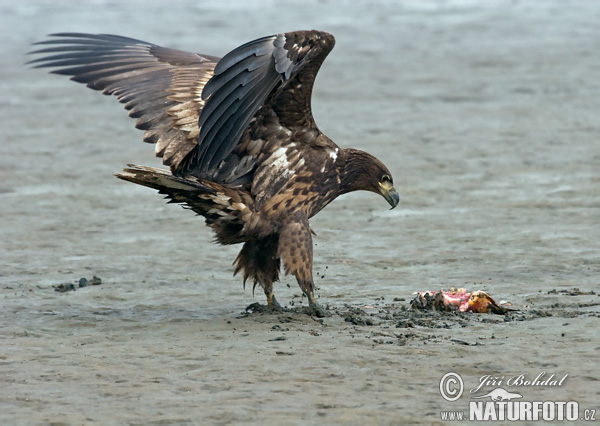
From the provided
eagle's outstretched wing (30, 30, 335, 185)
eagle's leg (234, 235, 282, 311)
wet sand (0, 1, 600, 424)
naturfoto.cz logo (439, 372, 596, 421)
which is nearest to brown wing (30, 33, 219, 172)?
eagle's outstretched wing (30, 30, 335, 185)

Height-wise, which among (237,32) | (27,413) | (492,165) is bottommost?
(27,413)

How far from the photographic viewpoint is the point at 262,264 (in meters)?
7.02

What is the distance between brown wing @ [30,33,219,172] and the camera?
701cm

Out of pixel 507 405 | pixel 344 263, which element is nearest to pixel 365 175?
pixel 344 263

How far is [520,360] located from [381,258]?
2849 mm

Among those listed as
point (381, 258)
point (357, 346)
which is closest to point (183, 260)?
point (381, 258)

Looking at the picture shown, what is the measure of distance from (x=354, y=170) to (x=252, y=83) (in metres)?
1.18

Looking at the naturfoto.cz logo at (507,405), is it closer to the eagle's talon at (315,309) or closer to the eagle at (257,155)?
the eagle's talon at (315,309)

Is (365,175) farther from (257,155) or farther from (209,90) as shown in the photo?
(209,90)

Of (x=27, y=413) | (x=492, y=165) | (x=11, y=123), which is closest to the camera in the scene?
(x=27, y=413)

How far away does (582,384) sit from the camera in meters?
5.25

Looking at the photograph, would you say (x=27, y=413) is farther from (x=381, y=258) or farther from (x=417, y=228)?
(x=417, y=228)

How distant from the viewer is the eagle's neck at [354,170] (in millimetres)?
7098

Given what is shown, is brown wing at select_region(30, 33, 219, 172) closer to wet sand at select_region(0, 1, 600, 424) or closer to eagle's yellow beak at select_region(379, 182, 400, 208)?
wet sand at select_region(0, 1, 600, 424)
